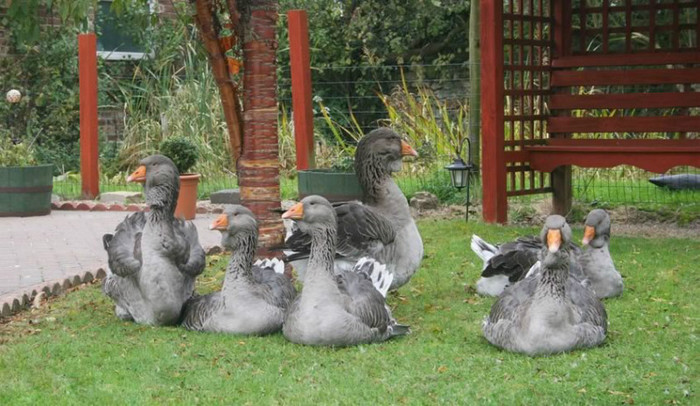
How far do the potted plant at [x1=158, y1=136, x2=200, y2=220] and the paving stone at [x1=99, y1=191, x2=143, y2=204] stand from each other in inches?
73.3

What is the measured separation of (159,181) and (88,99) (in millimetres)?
9598

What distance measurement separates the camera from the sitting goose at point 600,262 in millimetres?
8523

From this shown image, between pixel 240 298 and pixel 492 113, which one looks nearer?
pixel 240 298

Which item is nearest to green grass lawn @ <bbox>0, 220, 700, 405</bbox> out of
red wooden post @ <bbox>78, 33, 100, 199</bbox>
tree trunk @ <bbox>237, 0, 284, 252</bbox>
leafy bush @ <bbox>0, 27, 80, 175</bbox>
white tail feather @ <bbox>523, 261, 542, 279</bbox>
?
white tail feather @ <bbox>523, 261, 542, 279</bbox>

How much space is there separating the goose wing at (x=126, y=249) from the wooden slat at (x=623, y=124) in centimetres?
764

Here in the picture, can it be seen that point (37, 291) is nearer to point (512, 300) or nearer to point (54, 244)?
point (54, 244)

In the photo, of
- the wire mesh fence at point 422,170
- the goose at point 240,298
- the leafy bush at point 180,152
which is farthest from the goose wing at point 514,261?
the leafy bush at point 180,152

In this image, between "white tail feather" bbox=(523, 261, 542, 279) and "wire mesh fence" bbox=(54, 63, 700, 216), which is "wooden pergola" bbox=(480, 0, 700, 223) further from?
"white tail feather" bbox=(523, 261, 542, 279)

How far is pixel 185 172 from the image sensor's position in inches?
613

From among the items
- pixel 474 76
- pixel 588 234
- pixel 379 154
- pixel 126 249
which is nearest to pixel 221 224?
pixel 126 249

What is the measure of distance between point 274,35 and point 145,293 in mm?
2617

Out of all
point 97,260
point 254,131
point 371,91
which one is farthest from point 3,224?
point 371,91

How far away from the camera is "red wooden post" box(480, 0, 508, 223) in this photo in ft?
43.1

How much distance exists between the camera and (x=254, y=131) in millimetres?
9000
